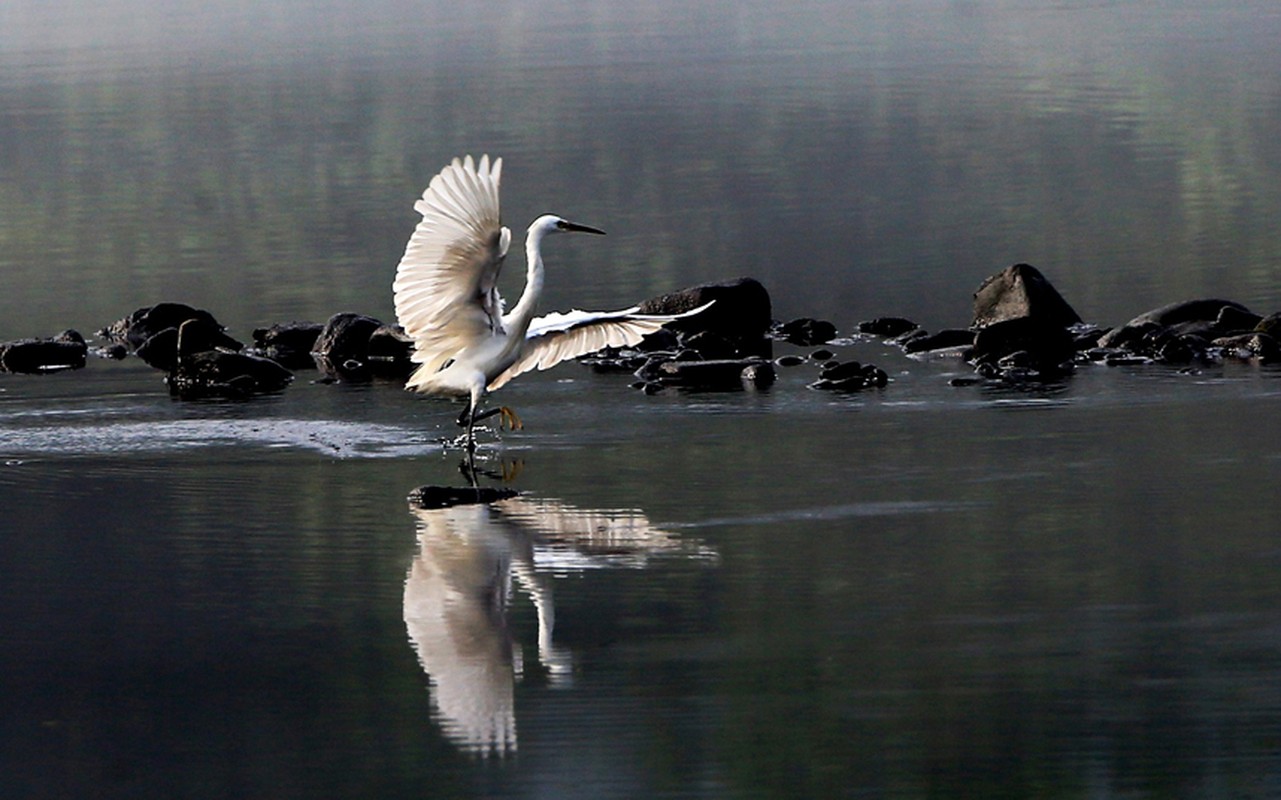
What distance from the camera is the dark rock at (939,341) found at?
21984mm

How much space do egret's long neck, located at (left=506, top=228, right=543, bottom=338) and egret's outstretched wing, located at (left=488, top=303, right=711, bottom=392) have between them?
40 cm

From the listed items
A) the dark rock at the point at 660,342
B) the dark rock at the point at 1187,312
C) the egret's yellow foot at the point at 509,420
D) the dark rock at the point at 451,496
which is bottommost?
the dark rock at the point at 451,496

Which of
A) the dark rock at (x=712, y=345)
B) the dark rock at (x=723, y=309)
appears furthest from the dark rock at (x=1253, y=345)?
the dark rock at (x=723, y=309)

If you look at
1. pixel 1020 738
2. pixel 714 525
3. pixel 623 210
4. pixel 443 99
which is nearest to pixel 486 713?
pixel 1020 738

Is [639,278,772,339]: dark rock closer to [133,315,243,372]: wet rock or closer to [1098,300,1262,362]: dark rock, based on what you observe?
[1098,300,1262,362]: dark rock

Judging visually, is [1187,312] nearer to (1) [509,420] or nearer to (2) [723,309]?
(2) [723,309]

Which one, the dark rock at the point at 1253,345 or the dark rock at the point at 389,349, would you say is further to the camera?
the dark rock at the point at 389,349

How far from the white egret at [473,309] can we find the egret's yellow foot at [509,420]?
22 mm

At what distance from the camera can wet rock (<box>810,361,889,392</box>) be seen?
19.8 metres

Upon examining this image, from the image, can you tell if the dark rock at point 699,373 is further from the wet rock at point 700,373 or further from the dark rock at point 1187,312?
the dark rock at point 1187,312

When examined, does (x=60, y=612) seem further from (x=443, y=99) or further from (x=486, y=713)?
(x=443, y=99)

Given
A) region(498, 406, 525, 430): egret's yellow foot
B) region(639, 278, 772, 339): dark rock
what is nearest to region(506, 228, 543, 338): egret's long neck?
region(498, 406, 525, 430): egret's yellow foot

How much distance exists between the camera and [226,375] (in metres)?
21.1

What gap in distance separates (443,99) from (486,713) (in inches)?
1688
